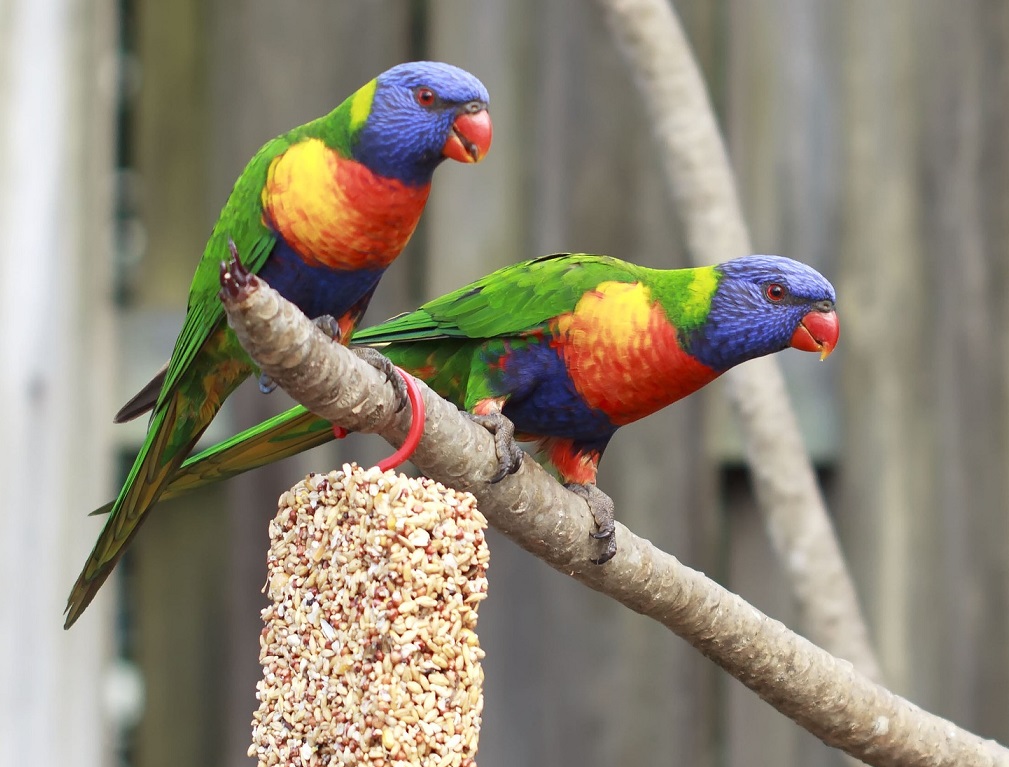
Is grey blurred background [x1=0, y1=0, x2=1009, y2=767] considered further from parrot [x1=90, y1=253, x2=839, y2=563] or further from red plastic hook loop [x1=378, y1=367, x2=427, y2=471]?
red plastic hook loop [x1=378, y1=367, x2=427, y2=471]

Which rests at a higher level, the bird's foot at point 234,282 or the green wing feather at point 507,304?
the bird's foot at point 234,282

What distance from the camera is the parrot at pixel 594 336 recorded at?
6.08ft

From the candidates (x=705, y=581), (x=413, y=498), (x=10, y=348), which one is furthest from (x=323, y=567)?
(x=10, y=348)

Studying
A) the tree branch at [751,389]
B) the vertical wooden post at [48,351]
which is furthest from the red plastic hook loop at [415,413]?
the vertical wooden post at [48,351]

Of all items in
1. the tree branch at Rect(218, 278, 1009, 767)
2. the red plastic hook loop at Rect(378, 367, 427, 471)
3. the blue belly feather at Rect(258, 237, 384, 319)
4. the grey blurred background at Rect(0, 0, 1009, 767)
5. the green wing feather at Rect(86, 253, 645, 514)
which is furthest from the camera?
the grey blurred background at Rect(0, 0, 1009, 767)

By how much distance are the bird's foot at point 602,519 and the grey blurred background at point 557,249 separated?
613 millimetres

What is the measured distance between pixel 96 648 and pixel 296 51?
3.91 feet

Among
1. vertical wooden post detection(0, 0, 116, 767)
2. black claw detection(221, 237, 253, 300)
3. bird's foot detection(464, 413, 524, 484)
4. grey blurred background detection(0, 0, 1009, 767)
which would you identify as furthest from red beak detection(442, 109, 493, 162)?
vertical wooden post detection(0, 0, 116, 767)

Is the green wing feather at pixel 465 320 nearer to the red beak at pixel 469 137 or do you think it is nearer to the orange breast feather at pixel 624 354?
the orange breast feather at pixel 624 354

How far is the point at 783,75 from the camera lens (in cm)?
269

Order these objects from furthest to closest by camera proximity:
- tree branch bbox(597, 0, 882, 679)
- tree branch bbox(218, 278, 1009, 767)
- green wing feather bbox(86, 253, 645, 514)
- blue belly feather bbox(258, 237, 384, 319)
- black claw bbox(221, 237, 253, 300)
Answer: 1. tree branch bbox(597, 0, 882, 679)
2. green wing feather bbox(86, 253, 645, 514)
3. blue belly feather bbox(258, 237, 384, 319)
4. tree branch bbox(218, 278, 1009, 767)
5. black claw bbox(221, 237, 253, 300)

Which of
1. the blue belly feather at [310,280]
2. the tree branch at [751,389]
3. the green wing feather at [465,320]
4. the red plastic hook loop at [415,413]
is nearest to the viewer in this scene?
the red plastic hook loop at [415,413]

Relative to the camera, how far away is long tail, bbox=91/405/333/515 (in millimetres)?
1842

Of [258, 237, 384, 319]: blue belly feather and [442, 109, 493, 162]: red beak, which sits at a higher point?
[442, 109, 493, 162]: red beak
